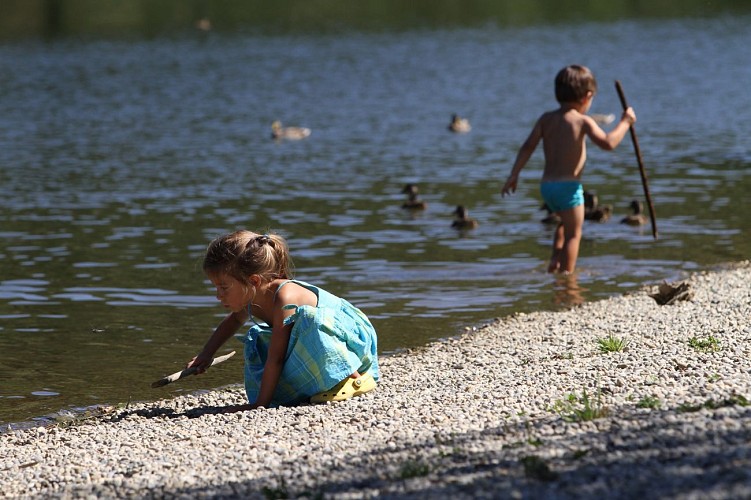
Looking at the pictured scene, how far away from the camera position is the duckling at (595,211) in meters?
17.7

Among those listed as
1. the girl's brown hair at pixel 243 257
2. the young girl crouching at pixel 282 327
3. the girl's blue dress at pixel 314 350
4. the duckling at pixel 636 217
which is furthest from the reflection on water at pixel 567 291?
the girl's brown hair at pixel 243 257

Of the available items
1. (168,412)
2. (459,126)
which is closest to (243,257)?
(168,412)

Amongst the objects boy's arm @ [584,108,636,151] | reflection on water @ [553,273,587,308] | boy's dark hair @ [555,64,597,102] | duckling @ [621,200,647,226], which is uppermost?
boy's dark hair @ [555,64,597,102]

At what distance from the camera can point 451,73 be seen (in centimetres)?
4203

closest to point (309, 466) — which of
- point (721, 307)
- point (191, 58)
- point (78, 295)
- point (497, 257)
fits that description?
point (721, 307)

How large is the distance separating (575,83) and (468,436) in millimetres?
7164

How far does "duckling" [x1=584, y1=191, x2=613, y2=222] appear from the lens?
17.7 meters

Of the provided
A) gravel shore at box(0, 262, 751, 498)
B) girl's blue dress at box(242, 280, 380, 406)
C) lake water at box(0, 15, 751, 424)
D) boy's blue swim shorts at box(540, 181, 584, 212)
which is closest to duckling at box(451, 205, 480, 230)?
lake water at box(0, 15, 751, 424)

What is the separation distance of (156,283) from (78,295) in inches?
37.9

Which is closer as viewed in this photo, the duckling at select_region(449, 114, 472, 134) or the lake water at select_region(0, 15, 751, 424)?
the lake water at select_region(0, 15, 751, 424)

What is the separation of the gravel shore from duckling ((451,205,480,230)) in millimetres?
7248

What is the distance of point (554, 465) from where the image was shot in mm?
5578

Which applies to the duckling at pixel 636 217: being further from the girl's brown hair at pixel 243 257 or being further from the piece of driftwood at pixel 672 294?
the girl's brown hair at pixel 243 257

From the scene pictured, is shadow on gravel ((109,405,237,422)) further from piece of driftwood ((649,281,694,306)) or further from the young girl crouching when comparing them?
piece of driftwood ((649,281,694,306))
